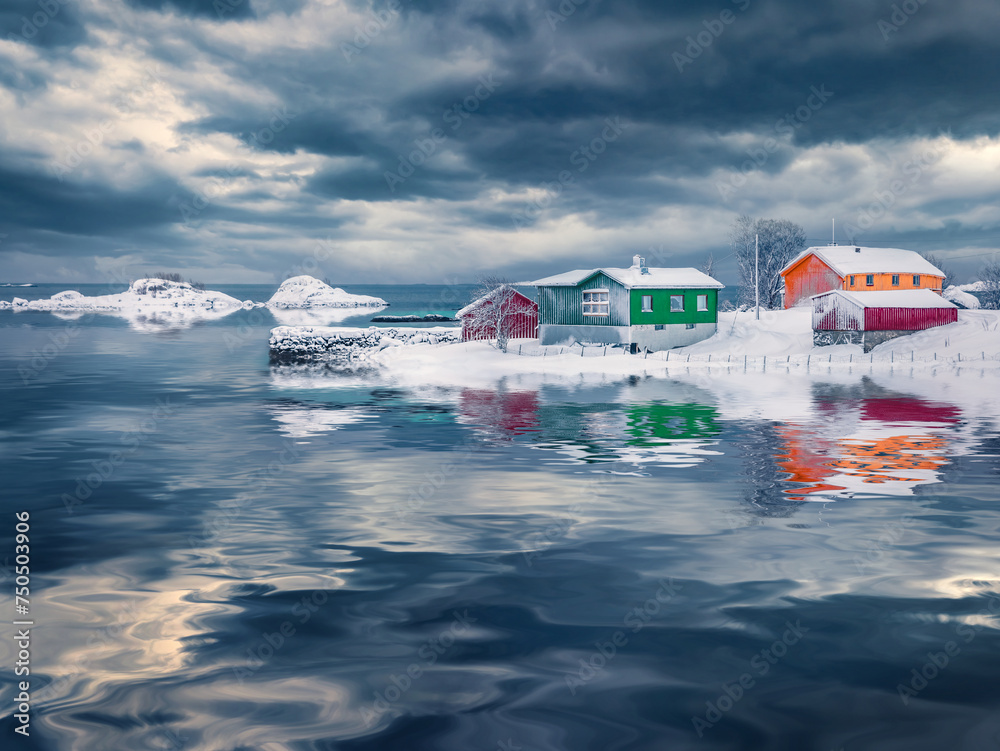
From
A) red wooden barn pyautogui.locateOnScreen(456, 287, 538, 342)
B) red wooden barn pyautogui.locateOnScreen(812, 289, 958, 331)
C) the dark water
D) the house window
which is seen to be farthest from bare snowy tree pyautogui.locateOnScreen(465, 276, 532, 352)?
the dark water

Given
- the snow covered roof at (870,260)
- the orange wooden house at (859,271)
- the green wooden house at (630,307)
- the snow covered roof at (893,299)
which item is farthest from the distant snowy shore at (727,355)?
the snow covered roof at (870,260)

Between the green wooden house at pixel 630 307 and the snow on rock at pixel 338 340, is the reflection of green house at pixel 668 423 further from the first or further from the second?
the snow on rock at pixel 338 340

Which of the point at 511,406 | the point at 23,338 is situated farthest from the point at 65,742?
the point at 23,338

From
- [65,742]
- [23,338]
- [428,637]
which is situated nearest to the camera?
[65,742]

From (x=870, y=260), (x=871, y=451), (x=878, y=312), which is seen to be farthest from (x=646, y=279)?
(x=871, y=451)

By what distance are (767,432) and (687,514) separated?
11.3 metres

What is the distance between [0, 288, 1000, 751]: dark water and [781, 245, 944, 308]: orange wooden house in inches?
→ 1859

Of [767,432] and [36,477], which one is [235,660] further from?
[767,432]

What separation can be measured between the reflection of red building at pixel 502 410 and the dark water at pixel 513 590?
89.6 inches

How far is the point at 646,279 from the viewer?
188ft

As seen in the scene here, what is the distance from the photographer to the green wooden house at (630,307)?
5625cm

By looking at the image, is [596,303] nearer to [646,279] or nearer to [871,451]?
[646,279]

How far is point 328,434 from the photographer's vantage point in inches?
997

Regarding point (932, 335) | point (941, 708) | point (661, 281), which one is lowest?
point (941, 708)
